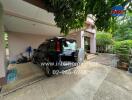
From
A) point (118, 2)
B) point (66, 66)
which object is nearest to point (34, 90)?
point (66, 66)

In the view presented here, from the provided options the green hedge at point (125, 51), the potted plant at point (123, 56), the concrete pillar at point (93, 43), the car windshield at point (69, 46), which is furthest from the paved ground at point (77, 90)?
the concrete pillar at point (93, 43)

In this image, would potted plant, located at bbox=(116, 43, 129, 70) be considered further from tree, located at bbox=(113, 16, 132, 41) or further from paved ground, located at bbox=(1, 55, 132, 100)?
tree, located at bbox=(113, 16, 132, 41)

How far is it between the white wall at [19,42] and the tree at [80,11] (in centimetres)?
802

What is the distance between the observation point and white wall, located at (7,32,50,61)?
442 inches

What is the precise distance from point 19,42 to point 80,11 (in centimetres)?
962

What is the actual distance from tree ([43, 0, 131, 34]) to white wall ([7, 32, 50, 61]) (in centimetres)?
802

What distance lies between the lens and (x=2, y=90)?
4.64 metres

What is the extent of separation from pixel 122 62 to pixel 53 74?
178 inches

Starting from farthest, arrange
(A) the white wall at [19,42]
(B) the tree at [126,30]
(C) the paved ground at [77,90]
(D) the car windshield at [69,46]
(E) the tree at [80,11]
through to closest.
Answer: (B) the tree at [126,30] → (A) the white wall at [19,42] → (D) the car windshield at [69,46] → (C) the paved ground at [77,90] → (E) the tree at [80,11]

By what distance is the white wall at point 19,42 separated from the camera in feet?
36.8

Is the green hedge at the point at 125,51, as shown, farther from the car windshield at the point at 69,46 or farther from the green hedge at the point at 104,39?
the green hedge at the point at 104,39

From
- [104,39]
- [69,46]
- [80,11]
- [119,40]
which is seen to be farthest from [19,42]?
[119,40]

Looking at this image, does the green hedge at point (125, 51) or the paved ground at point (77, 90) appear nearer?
the paved ground at point (77, 90)

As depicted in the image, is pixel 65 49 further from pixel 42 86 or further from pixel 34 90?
pixel 34 90
